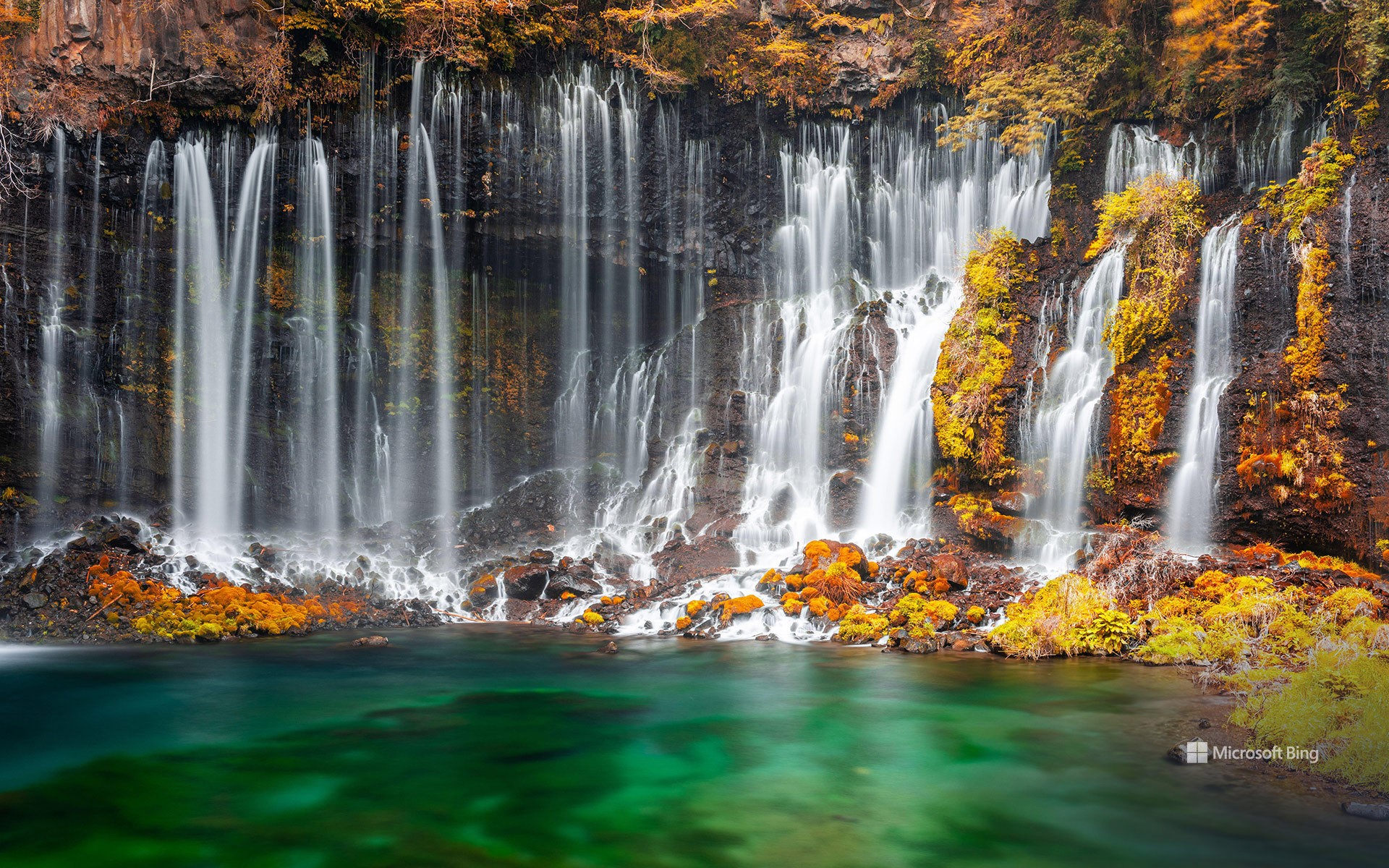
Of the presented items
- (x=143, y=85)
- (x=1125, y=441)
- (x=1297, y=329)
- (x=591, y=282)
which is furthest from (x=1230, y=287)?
(x=143, y=85)

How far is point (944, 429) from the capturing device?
Result: 762 inches

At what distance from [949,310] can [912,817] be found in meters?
17.0

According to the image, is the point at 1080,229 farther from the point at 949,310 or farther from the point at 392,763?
the point at 392,763

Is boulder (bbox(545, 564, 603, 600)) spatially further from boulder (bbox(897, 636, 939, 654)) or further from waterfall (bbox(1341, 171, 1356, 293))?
waterfall (bbox(1341, 171, 1356, 293))

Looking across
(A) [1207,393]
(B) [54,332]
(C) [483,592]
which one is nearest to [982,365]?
(A) [1207,393]

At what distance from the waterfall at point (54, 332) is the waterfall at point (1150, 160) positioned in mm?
24322

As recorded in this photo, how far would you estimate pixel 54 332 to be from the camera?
1948 centimetres

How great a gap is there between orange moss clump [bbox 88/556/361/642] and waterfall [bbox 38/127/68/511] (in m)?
3.94

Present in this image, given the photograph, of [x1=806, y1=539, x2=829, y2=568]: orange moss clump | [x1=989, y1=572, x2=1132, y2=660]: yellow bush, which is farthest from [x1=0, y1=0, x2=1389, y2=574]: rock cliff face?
[x1=989, y1=572, x2=1132, y2=660]: yellow bush

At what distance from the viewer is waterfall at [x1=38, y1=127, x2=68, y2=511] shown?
1898cm

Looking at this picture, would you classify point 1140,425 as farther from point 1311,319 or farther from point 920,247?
point 920,247

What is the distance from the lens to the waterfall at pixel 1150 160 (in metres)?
19.8

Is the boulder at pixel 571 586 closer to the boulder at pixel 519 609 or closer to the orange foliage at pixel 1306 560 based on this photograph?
the boulder at pixel 519 609

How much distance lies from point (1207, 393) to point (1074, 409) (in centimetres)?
247
